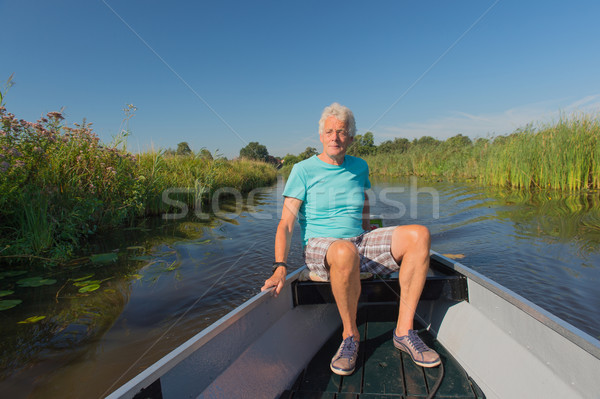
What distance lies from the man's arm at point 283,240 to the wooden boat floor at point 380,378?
0.55 m

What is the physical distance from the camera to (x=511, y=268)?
3.96 m

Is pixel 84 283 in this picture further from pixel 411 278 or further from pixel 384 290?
pixel 411 278

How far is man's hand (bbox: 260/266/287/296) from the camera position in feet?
6.05

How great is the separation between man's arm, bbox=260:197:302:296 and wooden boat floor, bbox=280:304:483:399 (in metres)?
0.55

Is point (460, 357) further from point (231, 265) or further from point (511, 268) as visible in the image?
point (231, 265)

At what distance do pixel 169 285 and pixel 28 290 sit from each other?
1.45 m

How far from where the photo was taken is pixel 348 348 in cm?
189

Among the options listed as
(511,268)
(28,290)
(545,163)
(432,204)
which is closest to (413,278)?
(511,268)

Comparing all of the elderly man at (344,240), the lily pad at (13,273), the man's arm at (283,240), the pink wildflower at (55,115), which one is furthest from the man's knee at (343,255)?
the pink wildflower at (55,115)

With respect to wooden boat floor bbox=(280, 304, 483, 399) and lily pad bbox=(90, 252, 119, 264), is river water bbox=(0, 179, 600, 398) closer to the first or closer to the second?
lily pad bbox=(90, 252, 119, 264)

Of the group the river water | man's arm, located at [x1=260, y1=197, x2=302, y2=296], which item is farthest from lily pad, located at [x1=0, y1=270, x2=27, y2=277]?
man's arm, located at [x1=260, y1=197, x2=302, y2=296]

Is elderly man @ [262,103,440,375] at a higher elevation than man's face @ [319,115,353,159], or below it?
below

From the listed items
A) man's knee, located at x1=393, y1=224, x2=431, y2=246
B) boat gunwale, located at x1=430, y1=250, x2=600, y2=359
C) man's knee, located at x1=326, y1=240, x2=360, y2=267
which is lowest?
boat gunwale, located at x1=430, y1=250, x2=600, y2=359

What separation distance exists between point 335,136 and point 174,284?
2.83m
